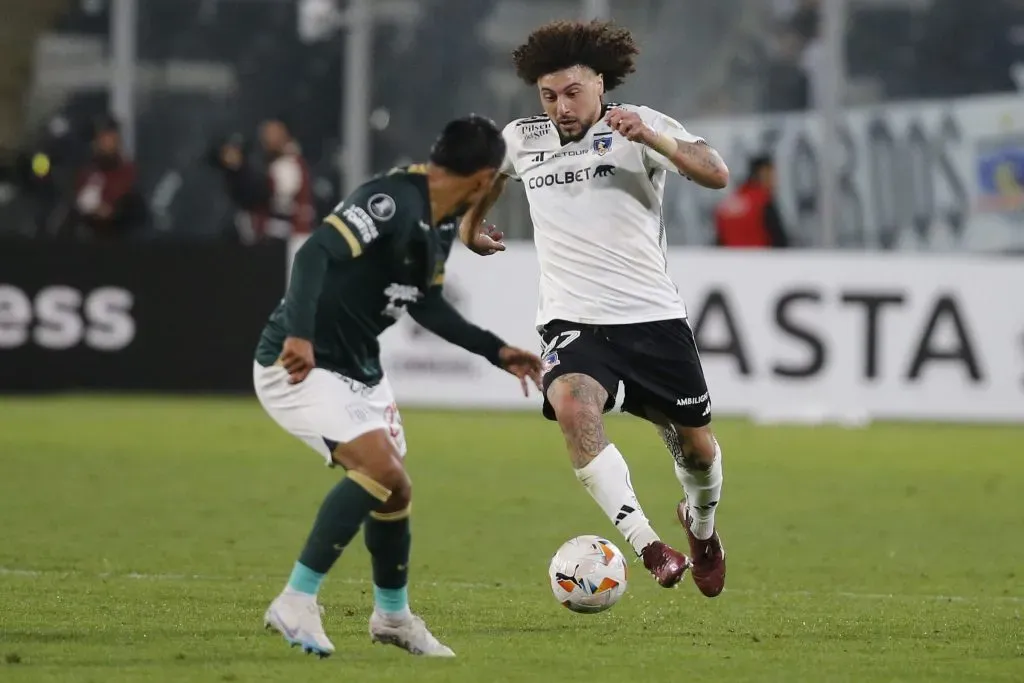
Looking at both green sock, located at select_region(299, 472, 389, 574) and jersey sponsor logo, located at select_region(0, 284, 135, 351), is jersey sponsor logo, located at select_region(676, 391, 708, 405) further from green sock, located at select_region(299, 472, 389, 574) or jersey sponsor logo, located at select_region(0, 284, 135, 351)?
jersey sponsor logo, located at select_region(0, 284, 135, 351)

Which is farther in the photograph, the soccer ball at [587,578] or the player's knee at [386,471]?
the soccer ball at [587,578]

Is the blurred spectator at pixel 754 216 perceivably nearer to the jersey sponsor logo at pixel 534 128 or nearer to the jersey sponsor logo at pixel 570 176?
the jersey sponsor logo at pixel 534 128

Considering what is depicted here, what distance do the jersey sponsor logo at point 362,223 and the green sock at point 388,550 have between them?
3.11ft

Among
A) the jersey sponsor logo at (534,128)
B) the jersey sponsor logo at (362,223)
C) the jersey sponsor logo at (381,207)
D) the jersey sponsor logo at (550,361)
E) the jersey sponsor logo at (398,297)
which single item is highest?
the jersey sponsor logo at (534,128)

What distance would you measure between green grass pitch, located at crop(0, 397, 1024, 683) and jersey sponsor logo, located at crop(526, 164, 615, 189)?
64.7 inches

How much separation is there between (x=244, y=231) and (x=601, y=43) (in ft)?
39.4

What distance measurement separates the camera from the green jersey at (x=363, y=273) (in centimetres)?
621

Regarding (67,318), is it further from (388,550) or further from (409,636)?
(409,636)

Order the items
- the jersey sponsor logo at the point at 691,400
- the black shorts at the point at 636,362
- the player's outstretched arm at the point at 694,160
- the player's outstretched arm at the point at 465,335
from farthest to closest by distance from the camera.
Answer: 1. the jersey sponsor logo at the point at 691,400
2. the black shorts at the point at 636,362
3. the player's outstretched arm at the point at 694,160
4. the player's outstretched arm at the point at 465,335

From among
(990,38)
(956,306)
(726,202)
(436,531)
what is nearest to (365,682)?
(436,531)

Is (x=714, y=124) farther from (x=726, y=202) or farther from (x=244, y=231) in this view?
(x=244, y=231)

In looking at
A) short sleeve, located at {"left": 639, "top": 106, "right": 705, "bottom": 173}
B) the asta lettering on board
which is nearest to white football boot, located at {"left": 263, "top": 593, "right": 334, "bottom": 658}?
short sleeve, located at {"left": 639, "top": 106, "right": 705, "bottom": 173}

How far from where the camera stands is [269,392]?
658 centimetres

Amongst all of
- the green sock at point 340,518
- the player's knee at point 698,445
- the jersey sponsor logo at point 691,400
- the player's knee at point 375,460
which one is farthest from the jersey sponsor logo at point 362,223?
the player's knee at point 698,445
